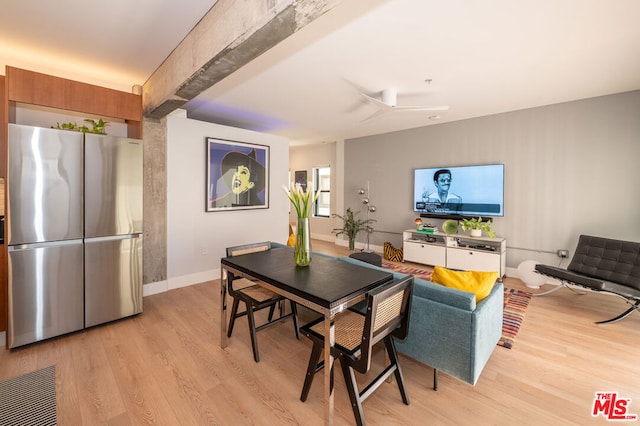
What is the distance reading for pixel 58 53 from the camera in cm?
278

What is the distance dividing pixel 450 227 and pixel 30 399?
540 centimetres

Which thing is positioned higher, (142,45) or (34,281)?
(142,45)

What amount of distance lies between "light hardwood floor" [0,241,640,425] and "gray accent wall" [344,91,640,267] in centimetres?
154

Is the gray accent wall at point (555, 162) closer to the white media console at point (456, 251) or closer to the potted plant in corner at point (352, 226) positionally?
the white media console at point (456, 251)

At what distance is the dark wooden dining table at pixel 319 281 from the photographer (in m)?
1.53

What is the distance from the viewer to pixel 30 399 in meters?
1.83

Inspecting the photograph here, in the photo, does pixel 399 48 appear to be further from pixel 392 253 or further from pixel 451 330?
pixel 392 253

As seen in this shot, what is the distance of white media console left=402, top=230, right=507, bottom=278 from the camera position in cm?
434

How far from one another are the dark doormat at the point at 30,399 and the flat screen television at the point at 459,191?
541 centimetres

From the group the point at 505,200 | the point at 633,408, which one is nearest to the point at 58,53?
the point at 633,408

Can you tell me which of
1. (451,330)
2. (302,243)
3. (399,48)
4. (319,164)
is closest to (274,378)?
(302,243)

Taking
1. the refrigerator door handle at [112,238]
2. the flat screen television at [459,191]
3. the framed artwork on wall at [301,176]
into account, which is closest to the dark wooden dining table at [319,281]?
the refrigerator door handle at [112,238]

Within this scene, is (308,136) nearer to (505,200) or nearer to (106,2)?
(505,200)

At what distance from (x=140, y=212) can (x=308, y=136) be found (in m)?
4.19
